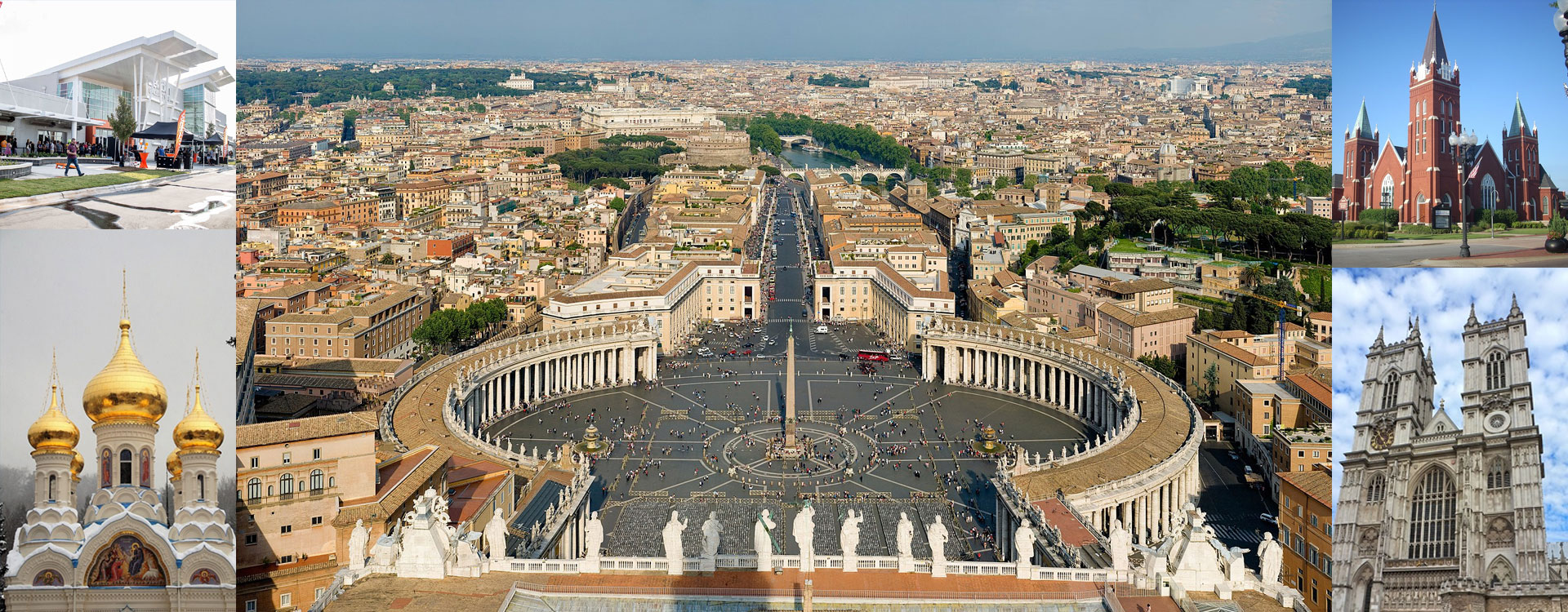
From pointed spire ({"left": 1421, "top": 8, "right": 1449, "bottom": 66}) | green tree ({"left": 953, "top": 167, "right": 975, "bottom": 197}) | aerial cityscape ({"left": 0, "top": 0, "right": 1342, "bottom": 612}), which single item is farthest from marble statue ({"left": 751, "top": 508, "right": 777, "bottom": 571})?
green tree ({"left": 953, "top": 167, "right": 975, "bottom": 197})

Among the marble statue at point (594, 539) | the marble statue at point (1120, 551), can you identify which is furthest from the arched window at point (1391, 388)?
the marble statue at point (594, 539)

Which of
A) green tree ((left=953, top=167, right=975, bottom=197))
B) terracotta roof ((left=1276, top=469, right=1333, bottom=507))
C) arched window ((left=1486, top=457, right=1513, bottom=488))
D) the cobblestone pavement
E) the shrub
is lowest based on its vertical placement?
the cobblestone pavement

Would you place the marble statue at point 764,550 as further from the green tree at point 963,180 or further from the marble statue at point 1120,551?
the green tree at point 963,180

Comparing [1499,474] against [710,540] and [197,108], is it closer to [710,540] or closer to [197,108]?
[710,540]

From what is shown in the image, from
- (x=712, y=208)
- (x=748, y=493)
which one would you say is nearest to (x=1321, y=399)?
(x=748, y=493)

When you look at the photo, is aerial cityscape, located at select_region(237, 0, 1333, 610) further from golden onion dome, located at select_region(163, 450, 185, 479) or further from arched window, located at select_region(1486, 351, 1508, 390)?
arched window, located at select_region(1486, 351, 1508, 390)

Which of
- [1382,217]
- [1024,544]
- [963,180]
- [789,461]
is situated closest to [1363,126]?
[1382,217]

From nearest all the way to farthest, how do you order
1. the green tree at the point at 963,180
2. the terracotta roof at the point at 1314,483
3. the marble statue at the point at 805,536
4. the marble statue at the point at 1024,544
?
1. the marble statue at the point at 805,536
2. the marble statue at the point at 1024,544
3. the terracotta roof at the point at 1314,483
4. the green tree at the point at 963,180
